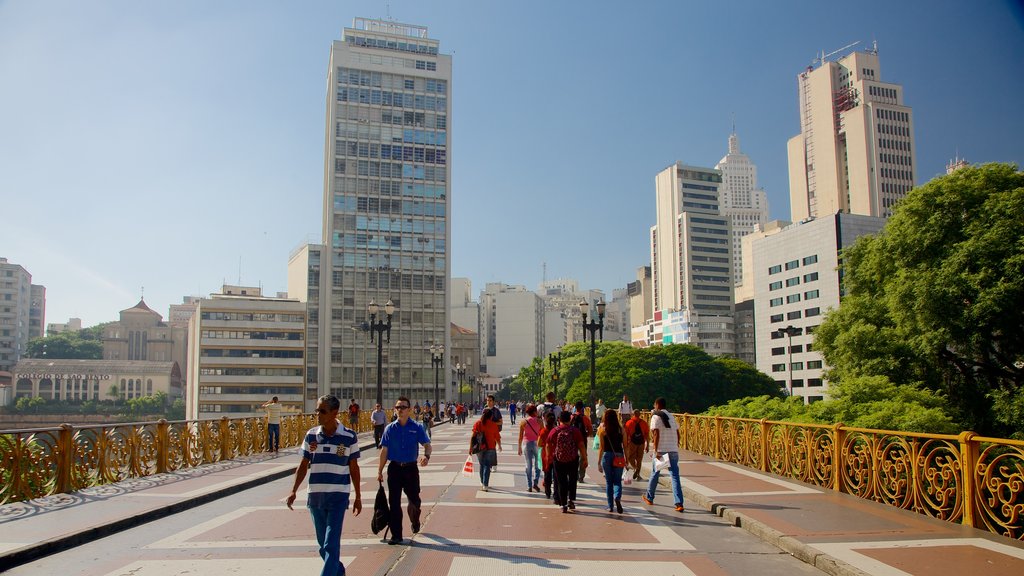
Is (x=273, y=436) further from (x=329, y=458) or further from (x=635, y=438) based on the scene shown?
(x=329, y=458)

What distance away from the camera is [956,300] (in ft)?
82.9

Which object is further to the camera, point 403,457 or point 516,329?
point 516,329

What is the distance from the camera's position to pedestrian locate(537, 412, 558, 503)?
39.5 feet

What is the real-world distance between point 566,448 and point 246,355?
3740 inches

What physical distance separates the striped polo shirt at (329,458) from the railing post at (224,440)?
45.8ft

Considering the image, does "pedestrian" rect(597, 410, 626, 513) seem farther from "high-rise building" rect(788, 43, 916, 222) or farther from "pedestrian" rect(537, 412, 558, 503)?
"high-rise building" rect(788, 43, 916, 222)

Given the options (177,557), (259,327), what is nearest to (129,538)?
(177,557)

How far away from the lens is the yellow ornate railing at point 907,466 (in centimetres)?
890

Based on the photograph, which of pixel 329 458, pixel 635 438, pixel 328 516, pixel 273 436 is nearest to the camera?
pixel 328 516

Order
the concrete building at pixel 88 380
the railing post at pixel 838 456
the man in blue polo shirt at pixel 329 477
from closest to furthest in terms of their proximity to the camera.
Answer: the man in blue polo shirt at pixel 329 477, the railing post at pixel 838 456, the concrete building at pixel 88 380

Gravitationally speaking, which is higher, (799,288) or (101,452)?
(799,288)

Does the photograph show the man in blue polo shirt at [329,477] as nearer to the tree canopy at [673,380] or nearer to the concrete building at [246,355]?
the tree canopy at [673,380]

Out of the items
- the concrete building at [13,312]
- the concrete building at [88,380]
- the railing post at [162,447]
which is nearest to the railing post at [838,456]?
the railing post at [162,447]

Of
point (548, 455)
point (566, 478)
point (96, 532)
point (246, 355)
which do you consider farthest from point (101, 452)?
point (246, 355)
